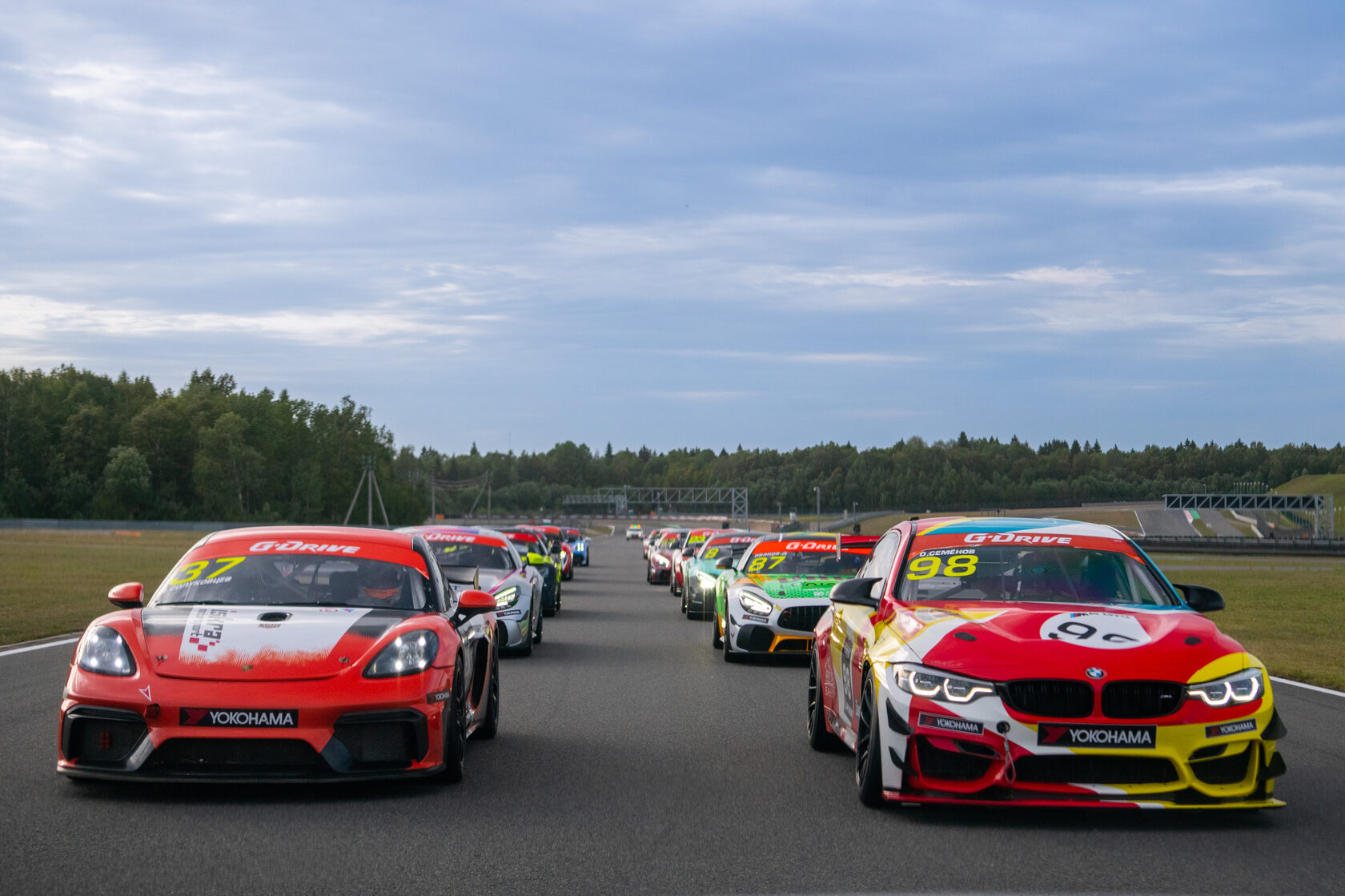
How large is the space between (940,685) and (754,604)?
8.30 meters

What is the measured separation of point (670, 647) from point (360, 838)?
10.8 meters

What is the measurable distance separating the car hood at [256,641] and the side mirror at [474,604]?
2.69 ft

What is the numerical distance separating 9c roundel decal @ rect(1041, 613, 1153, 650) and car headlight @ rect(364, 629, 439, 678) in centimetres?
303

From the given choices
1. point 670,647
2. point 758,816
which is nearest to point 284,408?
point 670,647

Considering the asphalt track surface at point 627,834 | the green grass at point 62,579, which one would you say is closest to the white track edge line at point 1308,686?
the asphalt track surface at point 627,834

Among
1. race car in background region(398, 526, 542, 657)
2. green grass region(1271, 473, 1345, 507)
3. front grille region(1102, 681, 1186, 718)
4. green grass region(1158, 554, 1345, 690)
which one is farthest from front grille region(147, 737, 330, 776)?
green grass region(1271, 473, 1345, 507)

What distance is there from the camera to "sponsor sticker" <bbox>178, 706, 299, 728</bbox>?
664 cm

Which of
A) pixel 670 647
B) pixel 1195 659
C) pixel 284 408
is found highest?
pixel 284 408

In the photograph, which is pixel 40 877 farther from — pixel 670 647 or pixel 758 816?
pixel 670 647

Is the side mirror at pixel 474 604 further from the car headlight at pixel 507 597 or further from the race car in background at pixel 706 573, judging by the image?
the race car in background at pixel 706 573

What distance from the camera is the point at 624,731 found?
32.0ft

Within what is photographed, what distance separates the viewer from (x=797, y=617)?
14.6 metres

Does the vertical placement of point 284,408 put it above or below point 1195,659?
above

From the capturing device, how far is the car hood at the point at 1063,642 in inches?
250
